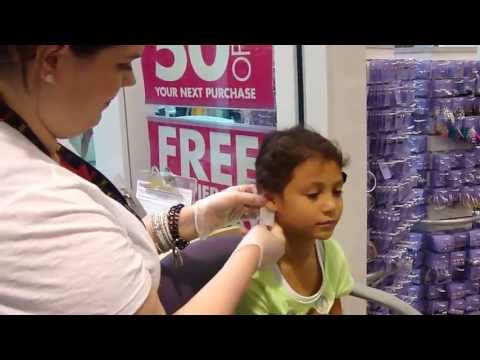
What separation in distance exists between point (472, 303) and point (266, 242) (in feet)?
4.81

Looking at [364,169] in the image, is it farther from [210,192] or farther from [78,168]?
[78,168]

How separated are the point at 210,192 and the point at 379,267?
1.71ft

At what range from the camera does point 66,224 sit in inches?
20.0

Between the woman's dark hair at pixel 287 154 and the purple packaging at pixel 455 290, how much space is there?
3.99ft

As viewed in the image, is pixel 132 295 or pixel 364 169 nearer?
pixel 132 295

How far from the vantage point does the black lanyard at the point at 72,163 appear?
0.55m

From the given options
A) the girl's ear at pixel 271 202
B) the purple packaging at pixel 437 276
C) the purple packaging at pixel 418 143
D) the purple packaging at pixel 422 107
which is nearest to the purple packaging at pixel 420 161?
the purple packaging at pixel 418 143

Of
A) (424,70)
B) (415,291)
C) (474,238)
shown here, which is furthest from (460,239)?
(424,70)

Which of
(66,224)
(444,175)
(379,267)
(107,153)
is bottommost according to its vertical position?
(379,267)

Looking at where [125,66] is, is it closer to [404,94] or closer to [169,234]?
[169,234]

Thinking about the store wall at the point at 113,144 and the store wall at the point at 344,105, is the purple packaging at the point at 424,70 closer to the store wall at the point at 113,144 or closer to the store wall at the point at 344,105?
the store wall at the point at 344,105

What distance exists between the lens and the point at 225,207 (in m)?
0.94
